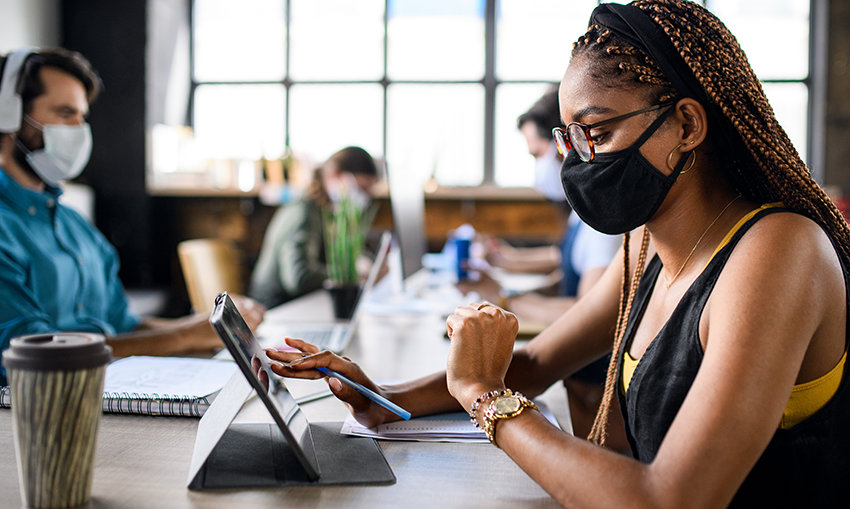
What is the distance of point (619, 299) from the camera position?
3.91ft

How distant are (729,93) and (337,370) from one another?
2.26ft

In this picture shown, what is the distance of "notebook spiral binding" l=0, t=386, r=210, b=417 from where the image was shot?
0.98 m

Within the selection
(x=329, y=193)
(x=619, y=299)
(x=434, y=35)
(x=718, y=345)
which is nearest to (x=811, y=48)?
(x=434, y=35)

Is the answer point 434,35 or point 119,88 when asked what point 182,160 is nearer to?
point 119,88

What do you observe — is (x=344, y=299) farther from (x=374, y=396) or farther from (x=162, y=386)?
(x=374, y=396)

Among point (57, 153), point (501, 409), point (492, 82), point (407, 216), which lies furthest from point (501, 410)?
point (492, 82)

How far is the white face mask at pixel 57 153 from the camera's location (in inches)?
73.8

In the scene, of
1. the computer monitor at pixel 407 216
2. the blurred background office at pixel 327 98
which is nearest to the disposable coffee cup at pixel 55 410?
the computer monitor at pixel 407 216

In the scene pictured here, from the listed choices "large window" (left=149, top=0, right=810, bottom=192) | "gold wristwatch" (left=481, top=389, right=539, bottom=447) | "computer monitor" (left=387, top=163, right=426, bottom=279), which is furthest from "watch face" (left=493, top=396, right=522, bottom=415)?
"large window" (left=149, top=0, right=810, bottom=192)

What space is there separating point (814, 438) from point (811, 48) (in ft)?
16.1

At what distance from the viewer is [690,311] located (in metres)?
0.88

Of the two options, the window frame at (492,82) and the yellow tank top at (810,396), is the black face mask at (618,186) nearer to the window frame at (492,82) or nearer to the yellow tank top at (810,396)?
the yellow tank top at (810,396)

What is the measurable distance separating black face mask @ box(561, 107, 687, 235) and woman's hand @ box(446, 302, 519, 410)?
8.9 inches

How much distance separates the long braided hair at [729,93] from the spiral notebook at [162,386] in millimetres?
793
